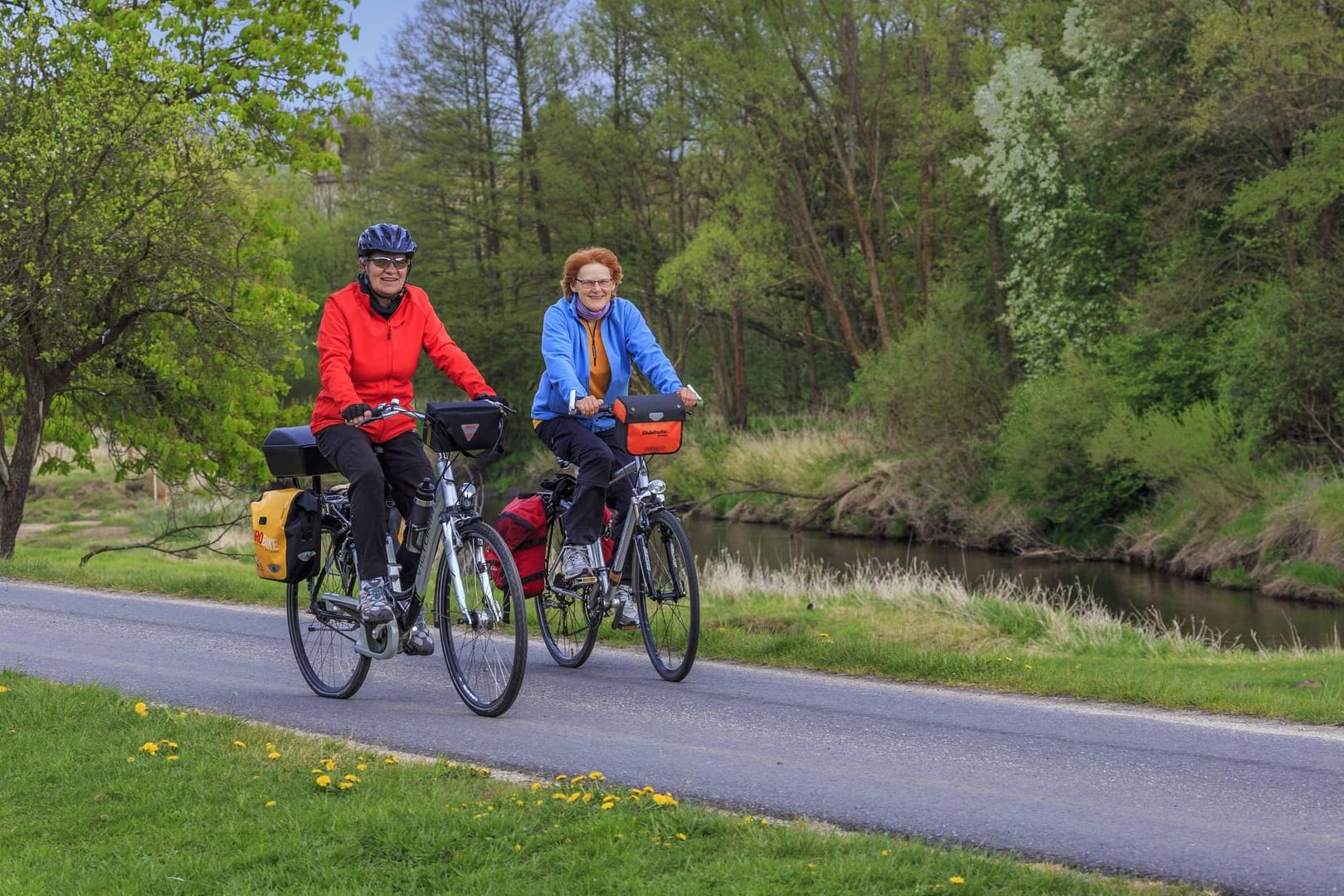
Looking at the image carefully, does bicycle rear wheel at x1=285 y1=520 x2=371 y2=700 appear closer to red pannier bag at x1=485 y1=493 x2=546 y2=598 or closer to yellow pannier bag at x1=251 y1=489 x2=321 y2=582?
yellow pannier bag at x1=251 y1=489 x2=321 y2=582

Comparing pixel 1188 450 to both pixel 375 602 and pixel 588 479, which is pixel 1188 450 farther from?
pixel 375 602

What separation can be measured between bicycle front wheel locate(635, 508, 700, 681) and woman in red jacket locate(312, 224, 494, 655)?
125 centimetres

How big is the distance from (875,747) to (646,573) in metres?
1.98

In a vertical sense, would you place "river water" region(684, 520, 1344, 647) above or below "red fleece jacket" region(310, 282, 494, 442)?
below

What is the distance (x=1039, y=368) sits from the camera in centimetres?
3391

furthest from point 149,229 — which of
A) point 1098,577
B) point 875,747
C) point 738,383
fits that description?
point 738,383

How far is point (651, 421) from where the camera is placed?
805 cm

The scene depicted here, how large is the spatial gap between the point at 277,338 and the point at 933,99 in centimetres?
2493

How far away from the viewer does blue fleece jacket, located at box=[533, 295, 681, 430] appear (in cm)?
828

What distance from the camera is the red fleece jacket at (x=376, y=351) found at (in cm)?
742

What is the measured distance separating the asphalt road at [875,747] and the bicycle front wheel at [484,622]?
0.17 meters

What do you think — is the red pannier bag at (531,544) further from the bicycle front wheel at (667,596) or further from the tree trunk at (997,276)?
the tree trunk at (997,276)

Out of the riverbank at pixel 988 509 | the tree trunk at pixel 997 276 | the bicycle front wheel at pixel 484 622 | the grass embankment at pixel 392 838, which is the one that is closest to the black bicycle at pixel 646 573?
the bicycle front wheel at pixel 484 622

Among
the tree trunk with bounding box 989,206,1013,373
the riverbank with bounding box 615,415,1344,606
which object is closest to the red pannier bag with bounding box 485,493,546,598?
the riverbank with bounding box 615,415,1344,606
